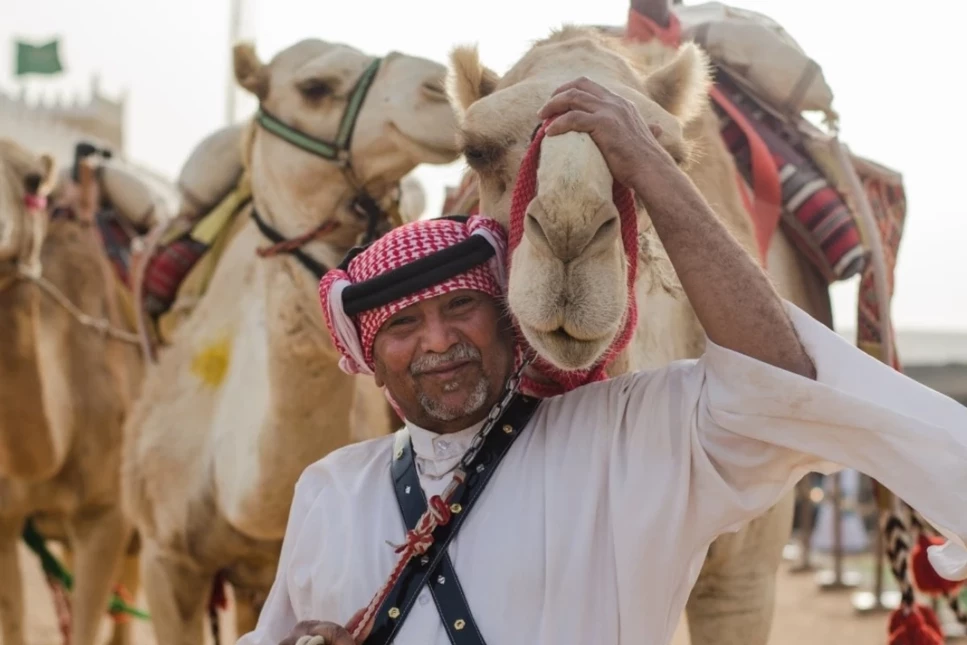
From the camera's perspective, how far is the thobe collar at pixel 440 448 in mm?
2186

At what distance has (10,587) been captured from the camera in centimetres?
649

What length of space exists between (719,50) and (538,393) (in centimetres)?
228

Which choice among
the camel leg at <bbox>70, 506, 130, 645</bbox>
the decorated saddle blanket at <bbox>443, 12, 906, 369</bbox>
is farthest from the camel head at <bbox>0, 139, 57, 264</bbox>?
the decorated saddle blanket at <bbox>443, 12, 906, 369</bbox>

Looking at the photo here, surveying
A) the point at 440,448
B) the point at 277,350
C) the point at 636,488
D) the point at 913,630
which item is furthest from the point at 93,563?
the point at 636,488

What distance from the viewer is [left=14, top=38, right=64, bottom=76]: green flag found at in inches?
541

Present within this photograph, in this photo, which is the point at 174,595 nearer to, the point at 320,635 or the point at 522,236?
the point at 320,635

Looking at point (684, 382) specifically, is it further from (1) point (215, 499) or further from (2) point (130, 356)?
(2) point (130, 356)

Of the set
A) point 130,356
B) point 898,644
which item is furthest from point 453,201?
point 130,356

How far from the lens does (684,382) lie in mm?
2041

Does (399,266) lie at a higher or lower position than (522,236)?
lower

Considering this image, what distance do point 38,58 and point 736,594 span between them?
40.7 feet

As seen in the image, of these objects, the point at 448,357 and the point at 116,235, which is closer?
A: the point at 448,357

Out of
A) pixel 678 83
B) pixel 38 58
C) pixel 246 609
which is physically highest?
pixel 678 83

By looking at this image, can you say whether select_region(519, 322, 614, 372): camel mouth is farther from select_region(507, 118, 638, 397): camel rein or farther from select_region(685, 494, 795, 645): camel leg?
select_region(685, 494, 795, 645): camel leg
